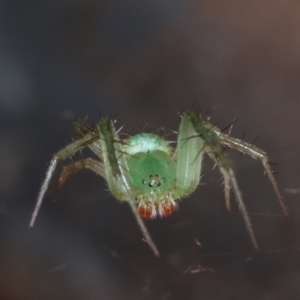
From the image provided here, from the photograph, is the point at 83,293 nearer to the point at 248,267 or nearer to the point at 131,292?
the point at 131,292

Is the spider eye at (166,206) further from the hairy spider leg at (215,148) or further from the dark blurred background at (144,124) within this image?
the dark blurred background at (144,124)

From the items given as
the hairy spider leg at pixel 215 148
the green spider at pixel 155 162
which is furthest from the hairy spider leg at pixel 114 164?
the hairy spider leg at pixel 215 148

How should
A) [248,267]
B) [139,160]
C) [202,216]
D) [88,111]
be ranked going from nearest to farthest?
[139,160] < [248,267] < [202,216] < [88,111]

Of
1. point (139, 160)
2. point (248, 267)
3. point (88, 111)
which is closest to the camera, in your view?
point (139, 160)

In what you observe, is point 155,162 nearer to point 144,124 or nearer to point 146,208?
point 146,208

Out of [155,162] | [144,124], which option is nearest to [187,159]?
[155,162]

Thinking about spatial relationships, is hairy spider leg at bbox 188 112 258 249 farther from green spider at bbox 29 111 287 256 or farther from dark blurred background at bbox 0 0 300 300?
dark blurred background at bbox 0 0 300 300

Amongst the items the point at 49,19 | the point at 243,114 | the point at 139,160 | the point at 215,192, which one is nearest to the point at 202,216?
the point at 215,192
